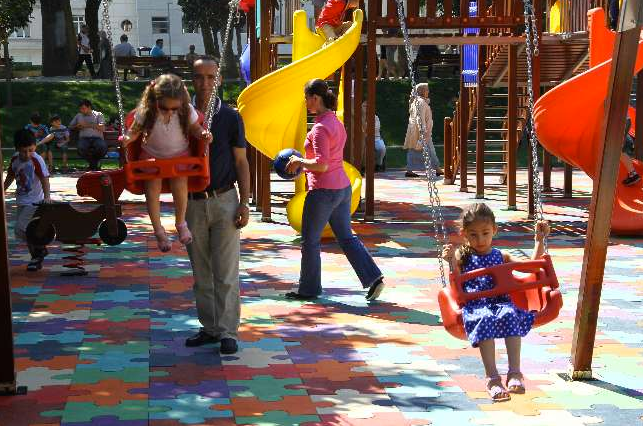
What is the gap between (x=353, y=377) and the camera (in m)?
7.81

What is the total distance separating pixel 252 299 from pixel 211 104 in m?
3.09

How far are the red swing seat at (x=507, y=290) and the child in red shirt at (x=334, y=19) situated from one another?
378 inches

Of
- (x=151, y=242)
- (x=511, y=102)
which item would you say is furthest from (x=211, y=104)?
(x=511, y=102)

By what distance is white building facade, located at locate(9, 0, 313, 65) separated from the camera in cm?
7862

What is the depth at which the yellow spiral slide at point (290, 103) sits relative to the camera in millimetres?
14422

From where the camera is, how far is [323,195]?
10.4 metres

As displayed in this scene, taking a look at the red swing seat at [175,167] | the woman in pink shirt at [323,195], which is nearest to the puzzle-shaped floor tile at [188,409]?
the red swing seat at [175,167]

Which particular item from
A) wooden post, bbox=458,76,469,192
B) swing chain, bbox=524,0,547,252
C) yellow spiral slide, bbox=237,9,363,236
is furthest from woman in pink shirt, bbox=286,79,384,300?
wooden post, bbox=458,76,469,192

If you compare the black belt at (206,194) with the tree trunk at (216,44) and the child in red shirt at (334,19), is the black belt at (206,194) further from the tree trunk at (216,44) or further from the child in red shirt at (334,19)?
the tree trunk at (216,44)

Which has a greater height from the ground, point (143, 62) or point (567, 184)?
point (143, 62)

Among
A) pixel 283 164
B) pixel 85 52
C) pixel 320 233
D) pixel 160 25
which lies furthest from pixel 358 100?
pixel 160 25

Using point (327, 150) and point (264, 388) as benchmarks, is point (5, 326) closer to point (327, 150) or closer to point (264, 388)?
point (264, 388)

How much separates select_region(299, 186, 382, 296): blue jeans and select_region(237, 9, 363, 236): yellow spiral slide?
3.69m

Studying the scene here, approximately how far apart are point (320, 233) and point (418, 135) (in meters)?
15.0
